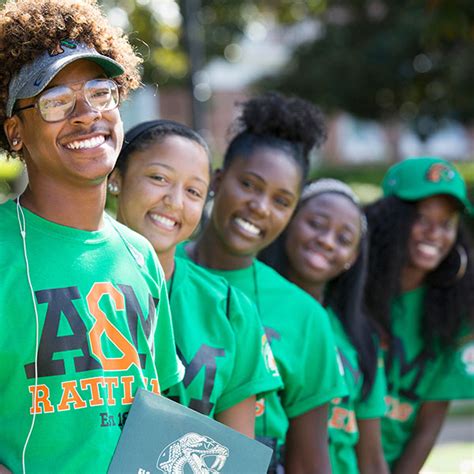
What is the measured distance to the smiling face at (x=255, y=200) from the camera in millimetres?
3594

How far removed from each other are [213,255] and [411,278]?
1.42 m

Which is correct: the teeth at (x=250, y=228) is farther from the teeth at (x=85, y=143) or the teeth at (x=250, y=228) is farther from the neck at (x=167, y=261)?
the teeth at (x=85, y=143)

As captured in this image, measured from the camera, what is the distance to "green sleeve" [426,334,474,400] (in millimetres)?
4527

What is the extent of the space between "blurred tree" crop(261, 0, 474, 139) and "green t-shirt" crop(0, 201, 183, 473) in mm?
14458

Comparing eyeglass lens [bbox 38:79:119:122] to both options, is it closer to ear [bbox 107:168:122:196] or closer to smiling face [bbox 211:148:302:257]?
ear [bbox 107:168:122:196]

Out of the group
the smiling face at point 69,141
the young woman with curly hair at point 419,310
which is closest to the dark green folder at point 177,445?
the smiling face at point 69,141

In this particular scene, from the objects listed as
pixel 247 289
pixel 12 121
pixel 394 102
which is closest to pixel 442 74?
pixel 394 102

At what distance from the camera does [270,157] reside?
3.71 m

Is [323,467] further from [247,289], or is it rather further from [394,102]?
[394,102]

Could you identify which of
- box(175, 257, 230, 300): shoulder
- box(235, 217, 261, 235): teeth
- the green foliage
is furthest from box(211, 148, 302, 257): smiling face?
the green foliage

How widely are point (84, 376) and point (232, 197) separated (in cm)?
147

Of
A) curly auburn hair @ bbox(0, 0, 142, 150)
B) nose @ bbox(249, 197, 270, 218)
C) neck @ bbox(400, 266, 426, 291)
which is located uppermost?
curly auburn hair @ bbox(0, 0, 142, 150)

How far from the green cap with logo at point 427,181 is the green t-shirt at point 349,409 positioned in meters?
0.88

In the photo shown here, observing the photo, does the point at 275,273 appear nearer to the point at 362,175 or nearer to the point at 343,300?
the point at 343,300
